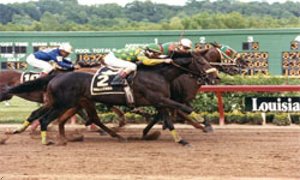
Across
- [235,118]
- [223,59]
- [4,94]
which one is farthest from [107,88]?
[235,118]

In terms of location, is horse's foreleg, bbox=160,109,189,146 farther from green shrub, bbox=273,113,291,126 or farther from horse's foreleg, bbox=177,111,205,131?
green shrub, bbox=273,113,291,126

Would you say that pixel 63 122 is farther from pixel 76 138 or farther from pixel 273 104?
pixel 273 104

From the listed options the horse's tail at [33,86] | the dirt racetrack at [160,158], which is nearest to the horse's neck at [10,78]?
the dirt racetrack at [160,158]

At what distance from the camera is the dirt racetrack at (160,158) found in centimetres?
873

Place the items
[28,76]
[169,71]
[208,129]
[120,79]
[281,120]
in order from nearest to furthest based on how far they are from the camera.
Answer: [120,79] → [169,71] → [208,129] → [28,76] → [281,120]

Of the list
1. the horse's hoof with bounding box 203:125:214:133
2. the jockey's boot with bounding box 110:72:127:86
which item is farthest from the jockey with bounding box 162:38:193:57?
the horse's hoof with bounding box 203:125:214:133

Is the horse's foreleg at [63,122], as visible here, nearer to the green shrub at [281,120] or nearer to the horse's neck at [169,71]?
the horse's neck at [169,71]

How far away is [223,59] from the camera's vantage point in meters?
14.5

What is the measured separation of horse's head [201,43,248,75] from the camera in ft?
46.7

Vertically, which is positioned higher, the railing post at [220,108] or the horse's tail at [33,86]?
the horse's tail at [33,86]

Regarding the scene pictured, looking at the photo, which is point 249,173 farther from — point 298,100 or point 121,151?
point 298,100

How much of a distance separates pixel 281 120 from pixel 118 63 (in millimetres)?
4486

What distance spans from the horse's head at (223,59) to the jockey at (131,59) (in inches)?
69.2

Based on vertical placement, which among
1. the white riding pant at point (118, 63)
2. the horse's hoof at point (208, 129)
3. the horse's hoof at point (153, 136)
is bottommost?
the horse's hoof at point (208, 129)
